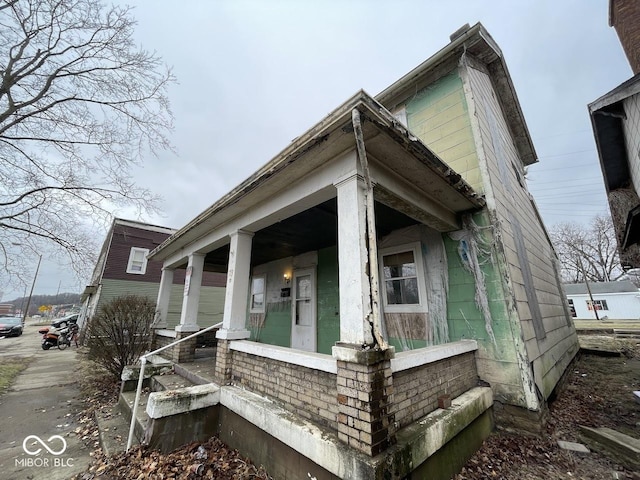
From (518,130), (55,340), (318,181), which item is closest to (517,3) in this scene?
(518,130)

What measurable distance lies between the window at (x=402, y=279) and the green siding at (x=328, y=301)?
131 centimetres

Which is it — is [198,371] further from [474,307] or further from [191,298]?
[474,307]

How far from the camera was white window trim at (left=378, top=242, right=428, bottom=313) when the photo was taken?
423 cm

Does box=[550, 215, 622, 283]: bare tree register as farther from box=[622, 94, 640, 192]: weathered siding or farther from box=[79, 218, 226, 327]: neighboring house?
box=[79, 218, 226, 327]: neighboring house

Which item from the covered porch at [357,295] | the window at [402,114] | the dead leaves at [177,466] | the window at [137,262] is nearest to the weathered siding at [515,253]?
the covered porch at [357,295]

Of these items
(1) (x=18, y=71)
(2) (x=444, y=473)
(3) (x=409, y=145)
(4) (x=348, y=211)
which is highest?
(1) (x=18, y=71)

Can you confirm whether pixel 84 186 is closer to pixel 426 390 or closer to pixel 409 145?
pixel 409 145

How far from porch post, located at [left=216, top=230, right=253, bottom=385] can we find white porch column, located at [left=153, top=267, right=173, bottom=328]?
399 centimetres

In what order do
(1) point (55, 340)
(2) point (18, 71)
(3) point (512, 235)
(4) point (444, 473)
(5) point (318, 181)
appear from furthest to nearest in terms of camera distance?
1. (1) point (55, 340)
2. (2) point (18, 71)
3. (3) point (512, 235)
4. (5) point (318, 181)
5. (4) point (444, 473)

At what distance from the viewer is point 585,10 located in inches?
669

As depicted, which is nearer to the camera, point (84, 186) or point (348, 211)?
point (348, 211)

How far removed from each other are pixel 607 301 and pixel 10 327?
162 ft

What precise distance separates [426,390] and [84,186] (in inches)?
364

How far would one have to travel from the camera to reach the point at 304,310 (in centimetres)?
645
